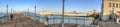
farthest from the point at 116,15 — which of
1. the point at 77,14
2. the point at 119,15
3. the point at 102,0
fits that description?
the point at 77,14

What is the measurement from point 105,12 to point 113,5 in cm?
Answer: 54

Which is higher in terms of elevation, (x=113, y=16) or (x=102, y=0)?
(x=102, y=0)

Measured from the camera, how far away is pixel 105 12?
12.0 m

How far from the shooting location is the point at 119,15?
1201 cm

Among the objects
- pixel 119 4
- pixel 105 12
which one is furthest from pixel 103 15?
pixel 119 4

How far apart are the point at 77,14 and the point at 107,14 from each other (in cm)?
172

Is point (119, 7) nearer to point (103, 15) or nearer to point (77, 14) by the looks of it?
point (103, 15)

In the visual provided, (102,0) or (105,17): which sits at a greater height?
(102,0)

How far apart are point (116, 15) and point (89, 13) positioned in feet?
4.51

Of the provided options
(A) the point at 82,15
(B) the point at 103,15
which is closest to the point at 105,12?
(B) the point at 103,15

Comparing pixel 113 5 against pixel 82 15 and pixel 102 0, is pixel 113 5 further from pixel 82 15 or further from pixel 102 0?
pixel 82 15

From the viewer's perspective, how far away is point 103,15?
39.3 feet

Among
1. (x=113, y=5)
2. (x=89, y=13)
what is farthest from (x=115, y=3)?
(x=89, y=13)

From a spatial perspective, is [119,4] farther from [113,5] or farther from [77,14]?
[77,14]
